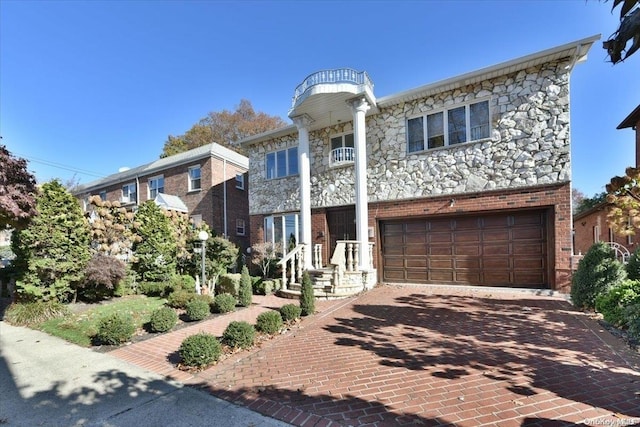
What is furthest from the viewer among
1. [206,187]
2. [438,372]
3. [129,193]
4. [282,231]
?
[129,193]

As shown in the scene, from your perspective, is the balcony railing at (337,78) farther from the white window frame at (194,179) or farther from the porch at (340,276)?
the white window frame at (194,179)

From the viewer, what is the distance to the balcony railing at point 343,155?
11.6 metres

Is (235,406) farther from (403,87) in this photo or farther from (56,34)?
(56,34)

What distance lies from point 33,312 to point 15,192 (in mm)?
3036

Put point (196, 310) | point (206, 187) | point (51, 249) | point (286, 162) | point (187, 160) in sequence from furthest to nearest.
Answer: point (187, 160) < point (206, 187) < point (286, 162) < point (51, 249) < point (196, 310)

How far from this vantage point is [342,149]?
38.4 feet

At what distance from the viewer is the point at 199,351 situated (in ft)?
14.5

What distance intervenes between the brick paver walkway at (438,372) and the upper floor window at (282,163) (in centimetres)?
823

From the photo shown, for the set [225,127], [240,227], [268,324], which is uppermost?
[225,127]

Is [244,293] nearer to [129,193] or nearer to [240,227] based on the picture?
[240,227]

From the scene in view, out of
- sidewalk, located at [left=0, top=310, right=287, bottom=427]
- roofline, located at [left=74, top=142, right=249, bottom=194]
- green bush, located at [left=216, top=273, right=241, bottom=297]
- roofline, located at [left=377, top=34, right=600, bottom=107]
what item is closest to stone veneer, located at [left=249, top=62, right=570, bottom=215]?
roofline, located at [left=377, top=34, right=600, bottom=107]

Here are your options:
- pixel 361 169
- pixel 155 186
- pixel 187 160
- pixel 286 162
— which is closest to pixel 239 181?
pixel 187 160

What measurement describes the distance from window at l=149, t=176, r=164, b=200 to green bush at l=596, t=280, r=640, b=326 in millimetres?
20750

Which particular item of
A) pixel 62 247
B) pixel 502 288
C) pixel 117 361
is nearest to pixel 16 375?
pixel 117 361
